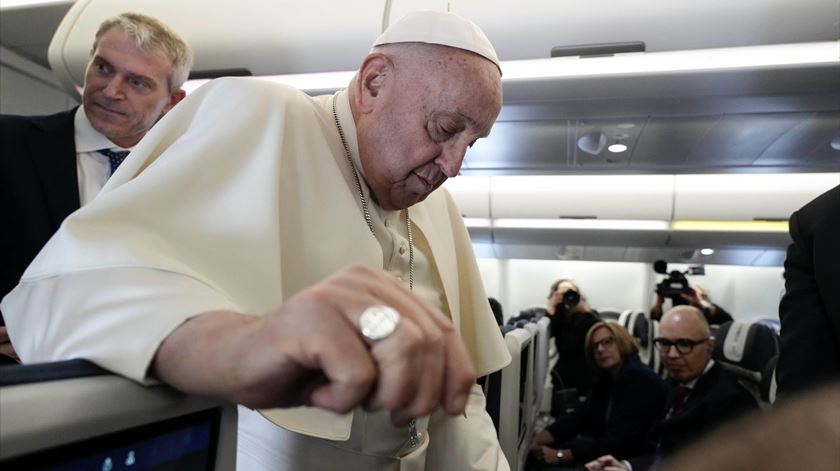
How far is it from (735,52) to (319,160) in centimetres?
232

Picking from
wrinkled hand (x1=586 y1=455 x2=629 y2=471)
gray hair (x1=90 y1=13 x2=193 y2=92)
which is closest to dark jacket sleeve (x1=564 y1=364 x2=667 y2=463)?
wrinkled hand (x1=586 y1=455 x2=629 y2=471)

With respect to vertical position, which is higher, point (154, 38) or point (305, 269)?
point (154, 38)

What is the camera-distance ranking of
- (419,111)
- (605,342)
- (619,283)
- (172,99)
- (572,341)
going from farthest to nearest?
(619,283) → (572,341) → (605,342) → (172,99) → (419,111)

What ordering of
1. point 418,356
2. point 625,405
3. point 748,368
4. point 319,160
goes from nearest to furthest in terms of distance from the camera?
point 418,356 → point 319,160 → point 748,368 → point 625,405

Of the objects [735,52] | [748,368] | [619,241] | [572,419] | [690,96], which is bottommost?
[572,419]

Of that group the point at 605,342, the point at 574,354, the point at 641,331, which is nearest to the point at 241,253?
the point at 605,342

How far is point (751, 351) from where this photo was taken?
413 cm

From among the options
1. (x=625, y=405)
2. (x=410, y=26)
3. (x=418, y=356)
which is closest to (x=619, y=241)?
(x=625, y=405)

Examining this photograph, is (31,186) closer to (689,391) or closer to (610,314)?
(689,391)

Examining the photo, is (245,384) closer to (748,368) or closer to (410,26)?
(410,26)

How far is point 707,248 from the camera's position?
875cm

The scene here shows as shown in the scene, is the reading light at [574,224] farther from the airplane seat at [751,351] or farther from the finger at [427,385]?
the finger at [427,385]

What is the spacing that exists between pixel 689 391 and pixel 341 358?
4.19 metres

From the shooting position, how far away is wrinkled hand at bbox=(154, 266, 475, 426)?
0.42 m
